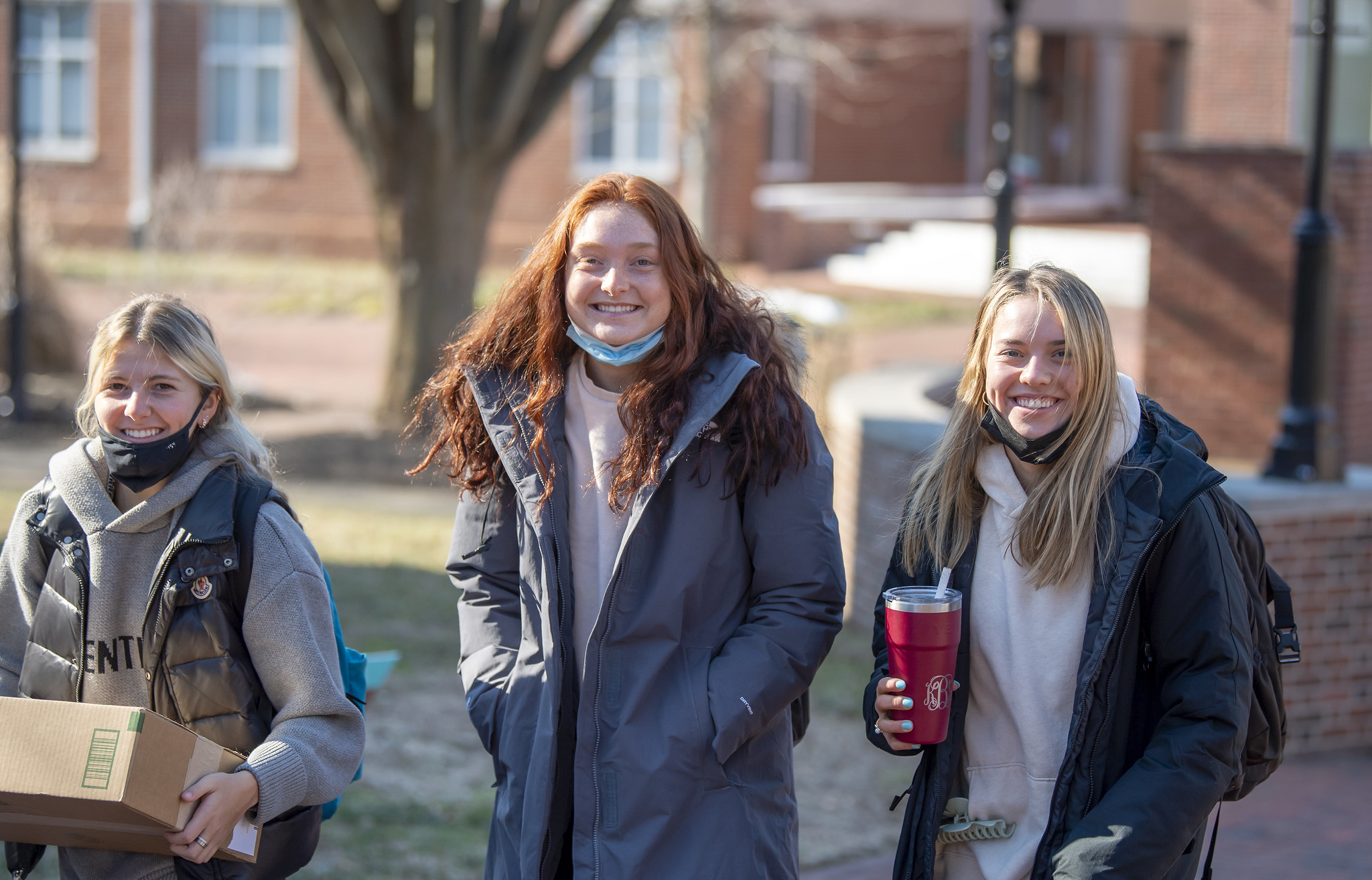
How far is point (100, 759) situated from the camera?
2.32 metres

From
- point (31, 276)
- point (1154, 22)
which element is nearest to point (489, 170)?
point (31, 276)

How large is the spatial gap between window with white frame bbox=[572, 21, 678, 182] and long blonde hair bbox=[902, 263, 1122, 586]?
2339 cm

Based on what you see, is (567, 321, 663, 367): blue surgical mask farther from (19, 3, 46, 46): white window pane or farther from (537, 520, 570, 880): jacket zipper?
(19, 3, 46, 46): white window pane

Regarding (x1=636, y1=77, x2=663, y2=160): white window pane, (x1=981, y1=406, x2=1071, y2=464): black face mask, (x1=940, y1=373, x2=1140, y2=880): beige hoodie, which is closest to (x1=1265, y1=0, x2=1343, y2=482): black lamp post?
(x1=940, y1=373, x2=1140, y2=880): beige hoodie

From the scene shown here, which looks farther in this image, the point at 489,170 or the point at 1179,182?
the point at 489,170

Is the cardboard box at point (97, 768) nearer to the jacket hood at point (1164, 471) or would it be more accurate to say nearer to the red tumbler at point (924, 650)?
the red tumbler at point (924, 650)

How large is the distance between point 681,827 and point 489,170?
32.0 ft

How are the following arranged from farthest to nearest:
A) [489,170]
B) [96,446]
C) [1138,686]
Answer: [489,170], [96,446], [1138,686]

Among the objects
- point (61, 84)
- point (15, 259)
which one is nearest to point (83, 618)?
point (15, 259)

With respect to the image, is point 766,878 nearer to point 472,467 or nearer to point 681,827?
point 681,827

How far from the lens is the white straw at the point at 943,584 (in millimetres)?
2570

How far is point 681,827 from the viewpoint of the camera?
8.70ft

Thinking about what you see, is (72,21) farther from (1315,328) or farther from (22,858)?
(22,858)

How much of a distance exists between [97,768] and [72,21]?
28175 mm
